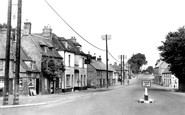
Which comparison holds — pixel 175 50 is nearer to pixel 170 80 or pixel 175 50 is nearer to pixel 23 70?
pixel 23 70

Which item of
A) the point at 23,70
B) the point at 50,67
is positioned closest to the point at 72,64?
the point at 50,67

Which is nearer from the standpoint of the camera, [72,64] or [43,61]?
[43,61]

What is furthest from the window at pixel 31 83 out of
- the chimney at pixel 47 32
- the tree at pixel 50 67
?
the chimney at pixel 47 32

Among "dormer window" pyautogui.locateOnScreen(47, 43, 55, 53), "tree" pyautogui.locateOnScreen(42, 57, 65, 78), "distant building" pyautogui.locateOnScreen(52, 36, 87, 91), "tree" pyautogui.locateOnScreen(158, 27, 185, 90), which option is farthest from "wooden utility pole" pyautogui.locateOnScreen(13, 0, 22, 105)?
"tree" pyautogui.locateOnScreen(158, 27, 185, 90)

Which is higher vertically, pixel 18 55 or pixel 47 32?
pixel 47 32

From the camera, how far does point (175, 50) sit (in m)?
43.4

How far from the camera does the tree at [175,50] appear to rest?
139 feet

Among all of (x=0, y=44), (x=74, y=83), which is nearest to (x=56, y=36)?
(x=74, y=83)

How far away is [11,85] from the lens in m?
30.6

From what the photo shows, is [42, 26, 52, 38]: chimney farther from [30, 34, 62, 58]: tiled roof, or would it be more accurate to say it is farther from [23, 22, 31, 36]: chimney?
[23, 22, 31, 36]: chimney

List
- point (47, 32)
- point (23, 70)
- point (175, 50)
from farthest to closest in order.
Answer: point (47, 32) → point (175, 50) → point (23, 70)

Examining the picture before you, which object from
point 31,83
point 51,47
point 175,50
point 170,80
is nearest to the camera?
point 31,83

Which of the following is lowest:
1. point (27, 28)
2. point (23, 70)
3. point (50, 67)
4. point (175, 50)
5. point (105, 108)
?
point (105, 108)

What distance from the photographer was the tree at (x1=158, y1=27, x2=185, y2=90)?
4241 cm
